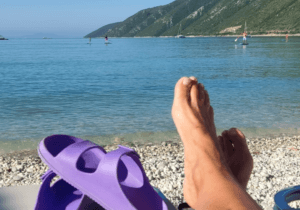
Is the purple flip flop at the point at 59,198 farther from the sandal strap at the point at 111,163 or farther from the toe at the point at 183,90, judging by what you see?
the toe at the point at 183,90

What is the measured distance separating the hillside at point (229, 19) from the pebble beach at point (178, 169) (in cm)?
9412

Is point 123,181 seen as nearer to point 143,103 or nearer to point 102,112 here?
point 102,112

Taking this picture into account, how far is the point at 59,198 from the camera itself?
1.39m

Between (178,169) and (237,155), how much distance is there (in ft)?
4.83

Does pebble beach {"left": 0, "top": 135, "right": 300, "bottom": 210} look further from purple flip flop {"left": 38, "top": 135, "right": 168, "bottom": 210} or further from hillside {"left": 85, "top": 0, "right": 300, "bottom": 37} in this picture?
hillside {"left": 85, "top": 0, "right": 300, "bottom": 37}

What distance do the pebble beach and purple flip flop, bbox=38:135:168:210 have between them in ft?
3.45

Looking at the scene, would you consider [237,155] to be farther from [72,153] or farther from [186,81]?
[72,153]

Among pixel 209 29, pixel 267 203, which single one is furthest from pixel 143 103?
pixel 209 29

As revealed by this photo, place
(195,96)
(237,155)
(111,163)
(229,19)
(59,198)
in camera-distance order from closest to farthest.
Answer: (111,163) < (59,198) < (237,155) < (195,96) < (229,19)

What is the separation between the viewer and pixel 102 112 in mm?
7156

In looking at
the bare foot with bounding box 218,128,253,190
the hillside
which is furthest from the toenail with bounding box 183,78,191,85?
the hillside

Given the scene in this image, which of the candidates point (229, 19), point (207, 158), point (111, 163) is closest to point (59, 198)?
point (111, 163)

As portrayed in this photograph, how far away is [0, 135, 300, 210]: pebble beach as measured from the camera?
2556 millimetres

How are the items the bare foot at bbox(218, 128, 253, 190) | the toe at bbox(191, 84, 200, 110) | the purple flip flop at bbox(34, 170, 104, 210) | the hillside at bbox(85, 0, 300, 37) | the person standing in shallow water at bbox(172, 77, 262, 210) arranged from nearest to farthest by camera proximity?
the person standing in shallow water at bbox(172, 77, 262, 210) → the purple flip flop at bbox(34, 170, 104, 210) → the bare foot at bbox(218, 128, 253, 190) → the toe at bbox(191, 84, 200, 110) → the hillside at bbox(85, 0, 300, 37)
